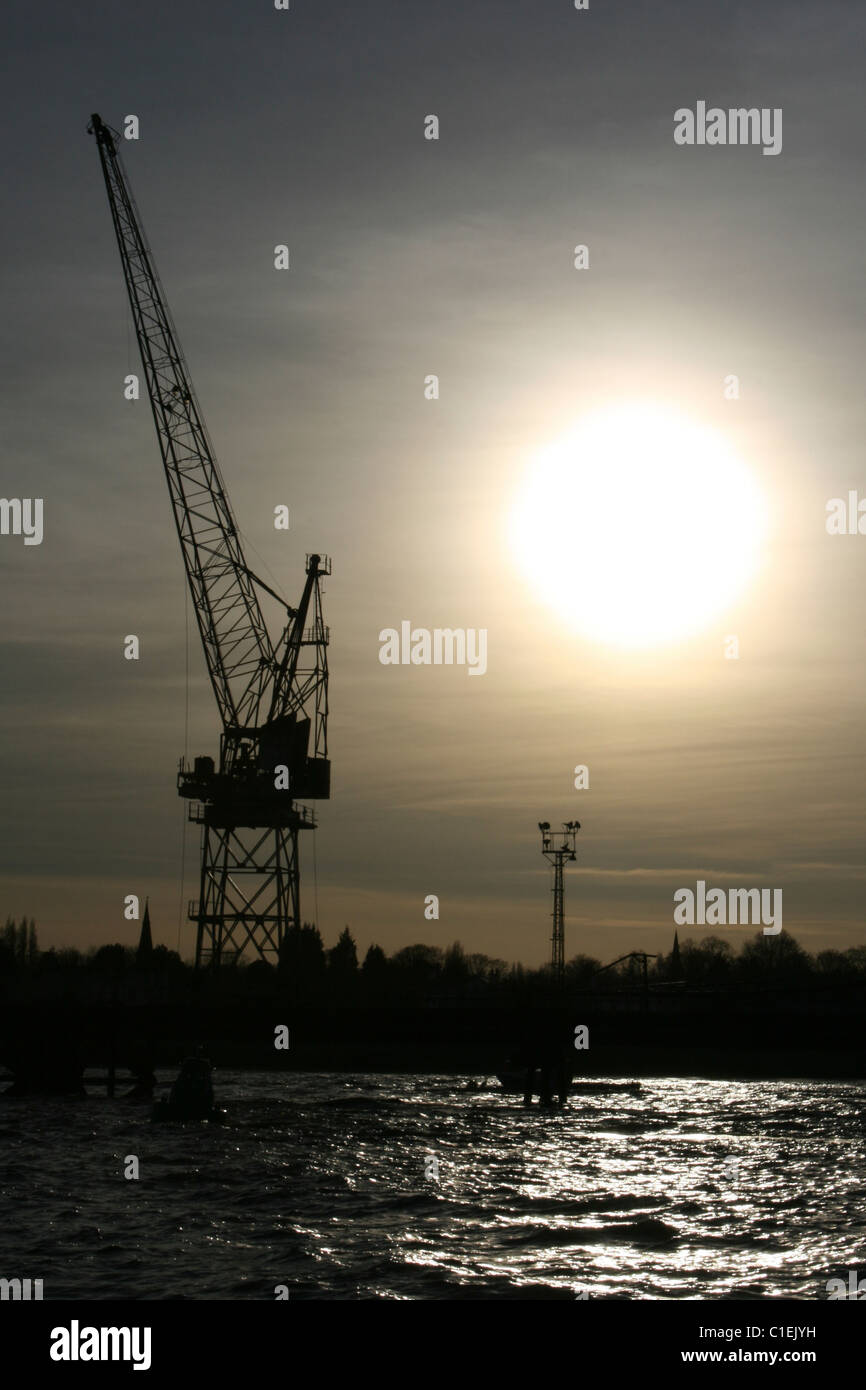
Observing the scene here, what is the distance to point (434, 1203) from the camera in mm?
39281

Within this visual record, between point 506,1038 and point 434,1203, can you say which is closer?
point 434,1203

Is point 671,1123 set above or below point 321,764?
below

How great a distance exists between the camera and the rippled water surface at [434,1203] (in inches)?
1131

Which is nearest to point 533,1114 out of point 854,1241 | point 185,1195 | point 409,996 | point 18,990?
point 185,1195

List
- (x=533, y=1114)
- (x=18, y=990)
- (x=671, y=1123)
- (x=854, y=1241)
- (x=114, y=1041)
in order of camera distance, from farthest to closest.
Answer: (x=18, y=990), (x=114, y=1041), (x=533, y=1114), (x=671, y=1123), (x=854, y=1241)

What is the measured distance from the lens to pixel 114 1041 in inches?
3250

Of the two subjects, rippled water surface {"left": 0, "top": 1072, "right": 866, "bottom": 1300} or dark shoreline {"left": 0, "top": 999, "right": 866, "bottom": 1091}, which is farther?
dark shoreline {"left": 0, "top": 999, "right": 866, "bottom": 1091}

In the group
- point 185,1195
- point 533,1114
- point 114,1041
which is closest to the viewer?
point 185,1195

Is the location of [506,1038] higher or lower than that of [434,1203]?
lower

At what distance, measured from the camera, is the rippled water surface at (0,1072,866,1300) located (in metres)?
28.7
